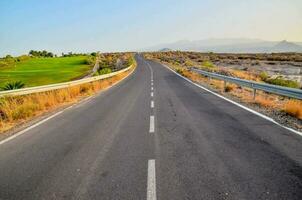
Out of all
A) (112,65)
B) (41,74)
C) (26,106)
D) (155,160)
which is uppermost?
(155,160)

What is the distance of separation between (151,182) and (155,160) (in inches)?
41.8

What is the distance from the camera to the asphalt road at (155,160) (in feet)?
14.5

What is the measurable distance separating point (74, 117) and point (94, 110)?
58.2 inches

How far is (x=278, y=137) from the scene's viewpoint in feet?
23.7

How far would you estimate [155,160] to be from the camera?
573 cm

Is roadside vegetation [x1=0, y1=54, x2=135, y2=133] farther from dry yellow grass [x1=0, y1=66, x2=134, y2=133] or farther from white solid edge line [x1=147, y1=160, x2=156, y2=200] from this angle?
white solid edge line [x1=147, y1=160, x2=156, y2=200]

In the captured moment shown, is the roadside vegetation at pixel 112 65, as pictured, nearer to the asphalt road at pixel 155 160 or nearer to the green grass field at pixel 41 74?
the green grass field at pixel 41 74

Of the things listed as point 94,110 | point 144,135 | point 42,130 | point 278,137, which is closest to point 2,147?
point 42,130

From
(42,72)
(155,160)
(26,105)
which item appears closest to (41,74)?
(42,72)

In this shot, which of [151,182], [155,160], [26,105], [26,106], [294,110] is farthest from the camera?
A: [26,105]

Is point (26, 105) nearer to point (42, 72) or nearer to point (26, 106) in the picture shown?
point (26, 106)

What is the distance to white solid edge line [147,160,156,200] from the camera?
4.21 metres

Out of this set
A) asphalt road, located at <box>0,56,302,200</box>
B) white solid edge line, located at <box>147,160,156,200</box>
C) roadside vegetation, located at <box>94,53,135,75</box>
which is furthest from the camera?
roadside vegetation, located at <box>94,53,135,75</box>

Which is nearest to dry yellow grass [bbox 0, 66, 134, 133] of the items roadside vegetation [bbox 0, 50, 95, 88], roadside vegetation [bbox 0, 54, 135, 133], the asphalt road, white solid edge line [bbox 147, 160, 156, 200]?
roadside vegetation [bbox 0, 54, 135, 133]
